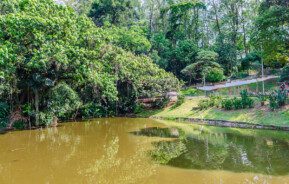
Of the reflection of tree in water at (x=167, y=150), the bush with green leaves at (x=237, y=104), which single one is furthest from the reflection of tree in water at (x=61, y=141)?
the bush with green leaves at (x=237, y=104)

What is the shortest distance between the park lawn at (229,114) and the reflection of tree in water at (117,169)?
1029cm

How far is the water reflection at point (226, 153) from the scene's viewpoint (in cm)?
1177

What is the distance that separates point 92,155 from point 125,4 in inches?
1428

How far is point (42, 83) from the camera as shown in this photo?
23.1m

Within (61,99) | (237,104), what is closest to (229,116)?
(237,104)

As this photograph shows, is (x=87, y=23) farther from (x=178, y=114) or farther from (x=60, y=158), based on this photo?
(x=60, y=158)

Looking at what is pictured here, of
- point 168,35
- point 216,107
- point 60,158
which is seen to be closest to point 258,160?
point 60,158

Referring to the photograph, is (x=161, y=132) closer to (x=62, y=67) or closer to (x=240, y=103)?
(x=240, y=103)

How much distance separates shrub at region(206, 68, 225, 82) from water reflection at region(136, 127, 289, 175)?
19050mm

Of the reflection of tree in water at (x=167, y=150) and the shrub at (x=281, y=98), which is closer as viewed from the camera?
the reflection of tree in water at (x=167, y=150)

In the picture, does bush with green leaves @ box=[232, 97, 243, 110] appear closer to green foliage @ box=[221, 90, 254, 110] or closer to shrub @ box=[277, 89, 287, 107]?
green foliage @ box=[221, 90, 254, 110]

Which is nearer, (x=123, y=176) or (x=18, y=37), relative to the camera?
(x=123, y=176)

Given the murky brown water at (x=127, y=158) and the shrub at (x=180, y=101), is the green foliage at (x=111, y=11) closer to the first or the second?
the shrub at (x=180, y=101)

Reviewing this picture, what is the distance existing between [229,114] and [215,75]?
1400 centimetres
